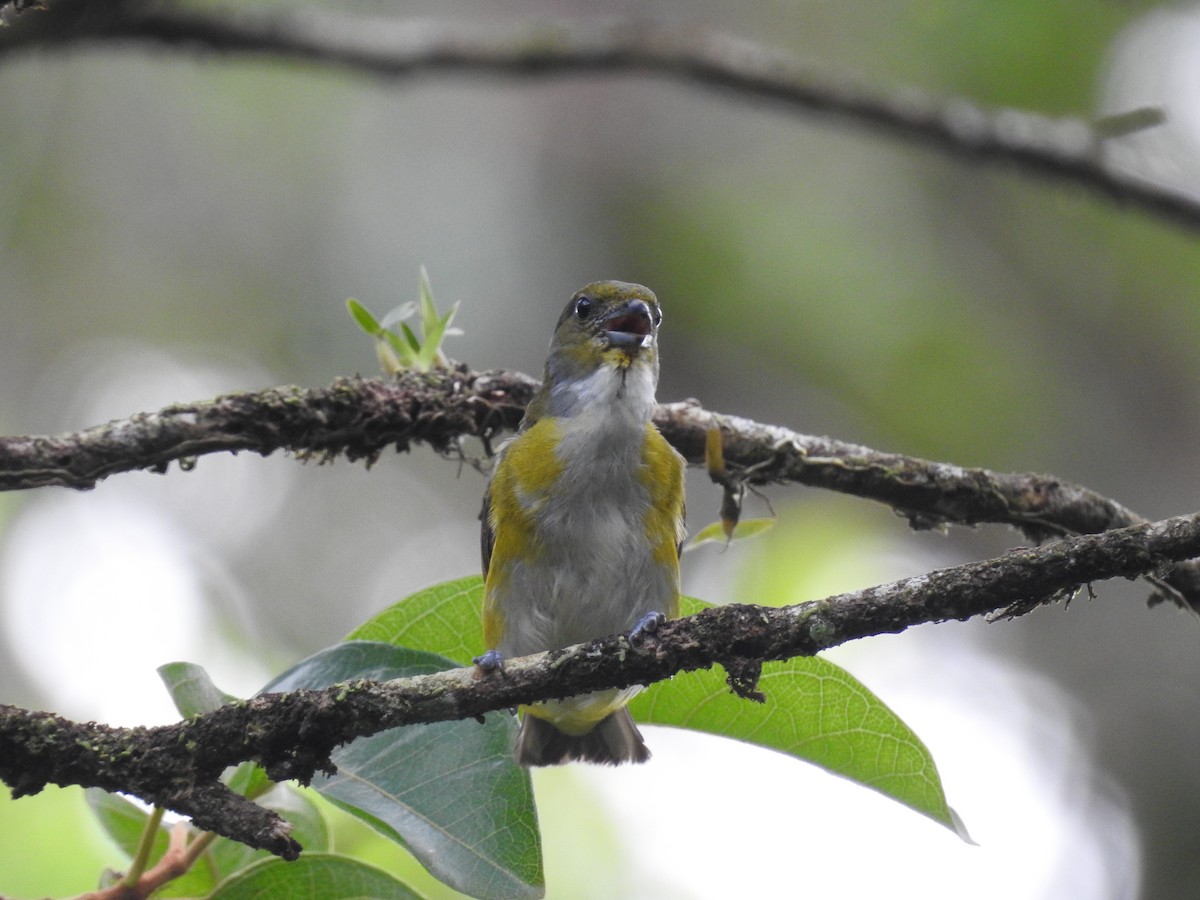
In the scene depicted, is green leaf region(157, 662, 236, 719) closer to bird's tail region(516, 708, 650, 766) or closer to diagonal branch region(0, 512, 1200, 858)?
diagonal branch region(0, 512, 1200, 858)

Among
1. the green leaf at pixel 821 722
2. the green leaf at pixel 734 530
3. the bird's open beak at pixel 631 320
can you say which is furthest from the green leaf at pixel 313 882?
the bird's open beak at pixel 631 320

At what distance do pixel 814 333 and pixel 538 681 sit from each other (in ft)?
23.6

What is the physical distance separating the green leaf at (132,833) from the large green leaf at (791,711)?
2.02 feet

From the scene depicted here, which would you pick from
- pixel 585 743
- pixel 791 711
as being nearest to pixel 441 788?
pixel 791 711

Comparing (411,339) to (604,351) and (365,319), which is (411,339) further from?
(604,351)

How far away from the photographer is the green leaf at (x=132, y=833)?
8.91 ft

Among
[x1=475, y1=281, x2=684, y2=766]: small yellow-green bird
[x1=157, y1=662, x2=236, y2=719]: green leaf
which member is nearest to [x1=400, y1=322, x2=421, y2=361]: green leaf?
[x1=475, y1=281, x2=684, y2=766]: small yellow-green bird

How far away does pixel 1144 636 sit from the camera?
25.7 ft

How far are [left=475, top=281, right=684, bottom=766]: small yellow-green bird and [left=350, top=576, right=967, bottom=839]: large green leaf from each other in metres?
0.39

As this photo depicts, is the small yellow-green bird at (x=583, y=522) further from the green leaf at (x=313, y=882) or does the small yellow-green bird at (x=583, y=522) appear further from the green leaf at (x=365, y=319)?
the green leaf at (x=313, y=882)

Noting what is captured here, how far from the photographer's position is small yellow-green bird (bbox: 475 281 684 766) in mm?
3479

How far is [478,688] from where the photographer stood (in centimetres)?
221

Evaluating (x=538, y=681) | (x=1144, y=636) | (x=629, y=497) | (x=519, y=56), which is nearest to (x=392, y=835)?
(x=538, y=681)

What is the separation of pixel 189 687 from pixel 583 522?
1414 millimetres
